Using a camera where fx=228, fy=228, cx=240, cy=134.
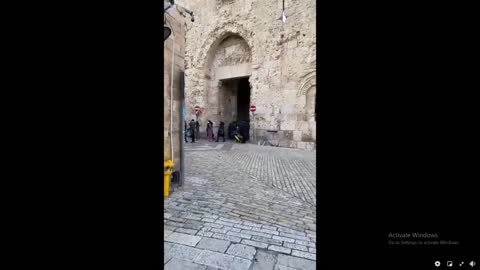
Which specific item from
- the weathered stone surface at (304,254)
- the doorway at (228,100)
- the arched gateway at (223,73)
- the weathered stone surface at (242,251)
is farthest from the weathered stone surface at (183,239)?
the doorway at (228,100)

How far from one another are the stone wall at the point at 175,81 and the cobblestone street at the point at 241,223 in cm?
76

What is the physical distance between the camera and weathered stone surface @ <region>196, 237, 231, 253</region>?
198 cm

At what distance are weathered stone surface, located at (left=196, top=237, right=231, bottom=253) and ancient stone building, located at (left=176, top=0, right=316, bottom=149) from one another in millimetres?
8073

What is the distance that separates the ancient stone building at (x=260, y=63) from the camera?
977 centimetres

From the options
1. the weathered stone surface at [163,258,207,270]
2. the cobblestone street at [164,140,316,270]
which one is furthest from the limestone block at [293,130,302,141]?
the weathered stone surface at [163,258,207,270]

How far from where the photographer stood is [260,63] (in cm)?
1093

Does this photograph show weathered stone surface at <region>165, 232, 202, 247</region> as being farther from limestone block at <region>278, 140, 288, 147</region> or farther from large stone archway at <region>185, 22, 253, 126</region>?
large stone archway at <region>185, 22, 253, 126</region>

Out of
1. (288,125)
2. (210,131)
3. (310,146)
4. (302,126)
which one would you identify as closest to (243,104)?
(210,131)

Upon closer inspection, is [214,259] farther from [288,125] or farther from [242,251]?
[288,125]

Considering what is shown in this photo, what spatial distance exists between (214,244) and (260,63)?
999cm
